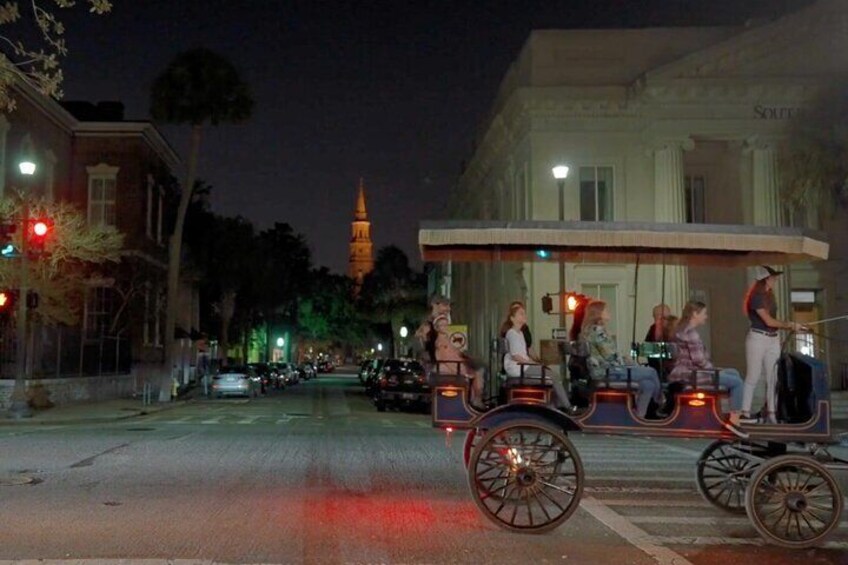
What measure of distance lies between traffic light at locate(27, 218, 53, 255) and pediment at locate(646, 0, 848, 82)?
18.3 m

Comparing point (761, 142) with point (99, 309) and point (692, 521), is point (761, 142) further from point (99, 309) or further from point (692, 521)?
point (99, 309)

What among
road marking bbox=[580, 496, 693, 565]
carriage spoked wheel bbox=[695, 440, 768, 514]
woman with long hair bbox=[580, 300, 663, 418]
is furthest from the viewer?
carriage spoked wheel bbox=[695, 440, 768, 514]

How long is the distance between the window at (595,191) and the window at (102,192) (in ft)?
67.6

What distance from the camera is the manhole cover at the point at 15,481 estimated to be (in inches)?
428

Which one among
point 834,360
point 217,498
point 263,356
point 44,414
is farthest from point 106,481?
point 263,356

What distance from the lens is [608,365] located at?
8922mm

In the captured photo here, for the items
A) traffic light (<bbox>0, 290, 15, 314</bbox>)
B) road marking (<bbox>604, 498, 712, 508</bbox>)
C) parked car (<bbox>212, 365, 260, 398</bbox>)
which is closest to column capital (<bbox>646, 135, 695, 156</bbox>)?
parked car (<bbox>212, 365, 260, 398</bbox>)

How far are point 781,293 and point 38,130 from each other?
27.2m

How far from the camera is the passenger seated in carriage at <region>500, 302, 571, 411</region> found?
885 cm

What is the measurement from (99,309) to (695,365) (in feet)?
109

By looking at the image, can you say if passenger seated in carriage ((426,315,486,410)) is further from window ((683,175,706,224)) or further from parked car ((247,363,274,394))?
parked car ((247,363,274,394))

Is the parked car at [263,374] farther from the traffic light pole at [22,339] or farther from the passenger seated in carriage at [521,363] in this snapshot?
the passenger seated in carriage at [521,363]

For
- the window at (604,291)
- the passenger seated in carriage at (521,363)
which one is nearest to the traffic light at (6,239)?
the passenger seated in carriage at (521,363)

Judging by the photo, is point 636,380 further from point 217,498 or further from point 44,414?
point 44,414
